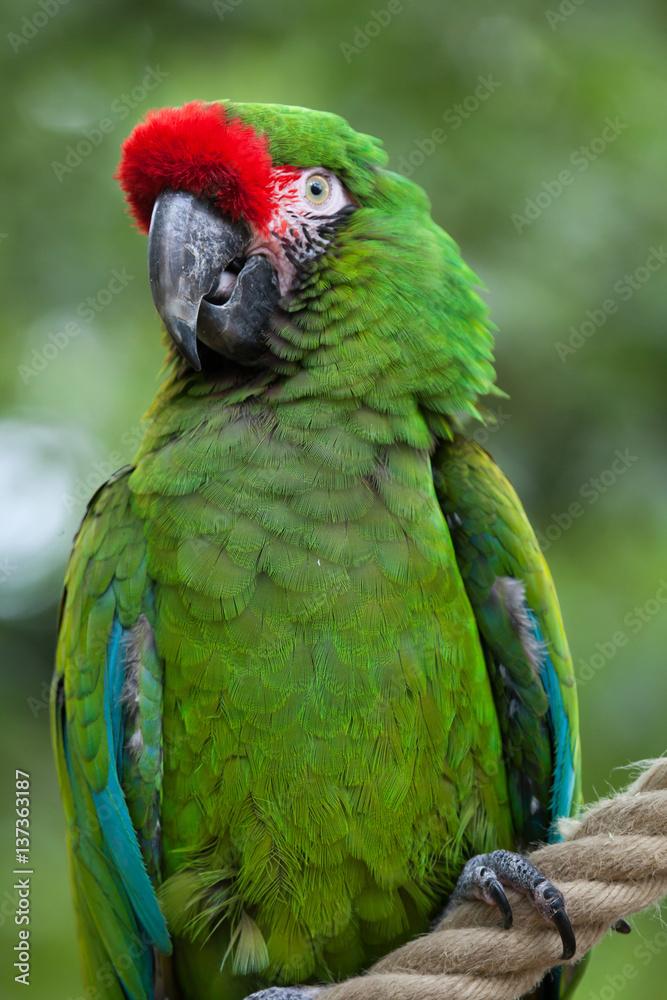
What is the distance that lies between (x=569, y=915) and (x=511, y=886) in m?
0.25

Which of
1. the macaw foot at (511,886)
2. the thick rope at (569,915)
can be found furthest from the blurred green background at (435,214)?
the thick rope at (569,915)

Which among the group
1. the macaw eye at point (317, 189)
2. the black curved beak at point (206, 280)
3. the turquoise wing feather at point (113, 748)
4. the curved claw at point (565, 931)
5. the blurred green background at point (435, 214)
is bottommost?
the curved claw at point (565, 931)

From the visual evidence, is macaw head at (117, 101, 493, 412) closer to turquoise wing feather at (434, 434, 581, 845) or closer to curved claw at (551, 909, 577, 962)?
turquoise wing feather at (434, 434, 581, 845)

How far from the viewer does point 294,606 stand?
174 centimetres

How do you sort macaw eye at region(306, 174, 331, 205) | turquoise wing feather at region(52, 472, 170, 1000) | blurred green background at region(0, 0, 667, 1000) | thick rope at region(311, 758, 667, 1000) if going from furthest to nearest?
blurred green background at region(0, 0, 667, 1000), macaw eye at region(306, 174, 331, 205), turquoise wing feather at region(52, 472, 170, 1000), thick rope at region(311, 758, 667, 1000)

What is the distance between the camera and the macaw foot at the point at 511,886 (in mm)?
1452

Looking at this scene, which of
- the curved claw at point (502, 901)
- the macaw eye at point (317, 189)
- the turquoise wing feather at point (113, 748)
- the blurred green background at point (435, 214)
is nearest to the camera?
the curved claw at point (502, 901)

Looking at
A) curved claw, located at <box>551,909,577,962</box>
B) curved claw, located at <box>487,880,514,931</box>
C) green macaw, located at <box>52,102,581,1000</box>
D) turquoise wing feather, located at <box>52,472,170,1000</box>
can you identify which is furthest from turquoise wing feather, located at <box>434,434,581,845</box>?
turquoise wing feather, located at <box>52,472,170,1000</box>

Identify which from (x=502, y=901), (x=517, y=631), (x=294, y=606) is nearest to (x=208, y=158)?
(x=294, y=606)

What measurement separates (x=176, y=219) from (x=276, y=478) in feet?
1.94

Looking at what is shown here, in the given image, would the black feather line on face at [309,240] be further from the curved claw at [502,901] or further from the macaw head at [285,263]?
the curved claw at [502,901]

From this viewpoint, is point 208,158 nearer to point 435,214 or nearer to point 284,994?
point 284,994

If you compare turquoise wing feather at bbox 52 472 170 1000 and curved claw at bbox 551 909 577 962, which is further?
turquoise wing feather at bbox 52 472 170 1000

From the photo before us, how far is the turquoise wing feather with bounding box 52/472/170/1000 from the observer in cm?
186
